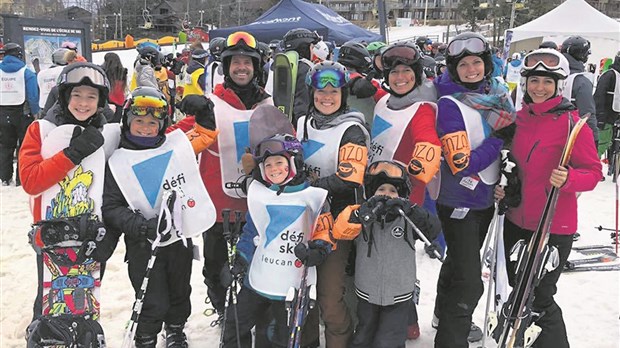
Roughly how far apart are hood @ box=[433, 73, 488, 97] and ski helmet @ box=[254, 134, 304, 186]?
110cm

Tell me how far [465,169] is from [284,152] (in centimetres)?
120

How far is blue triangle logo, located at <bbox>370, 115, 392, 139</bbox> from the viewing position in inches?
129

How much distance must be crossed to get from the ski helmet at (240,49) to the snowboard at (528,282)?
213 centimetres

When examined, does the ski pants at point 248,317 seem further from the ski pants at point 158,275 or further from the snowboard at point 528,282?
the snowboard at point 528,282

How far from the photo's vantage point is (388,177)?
286cm

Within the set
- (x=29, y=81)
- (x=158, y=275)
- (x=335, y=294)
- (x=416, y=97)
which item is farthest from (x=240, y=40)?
(x=29, y=81)

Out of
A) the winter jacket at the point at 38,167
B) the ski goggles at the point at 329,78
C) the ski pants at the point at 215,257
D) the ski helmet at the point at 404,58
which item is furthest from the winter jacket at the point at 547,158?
the winter jacket at the point at 38,167

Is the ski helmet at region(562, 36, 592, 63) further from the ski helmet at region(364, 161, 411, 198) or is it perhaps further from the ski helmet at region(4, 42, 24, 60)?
the ski helmet at region(4, 42, 24, 60)

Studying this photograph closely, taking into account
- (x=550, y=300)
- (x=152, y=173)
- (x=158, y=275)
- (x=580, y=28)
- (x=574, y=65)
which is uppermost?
(x=580, y=28)

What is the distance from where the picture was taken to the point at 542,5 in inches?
1896

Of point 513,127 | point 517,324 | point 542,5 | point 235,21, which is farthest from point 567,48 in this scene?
point 235,21

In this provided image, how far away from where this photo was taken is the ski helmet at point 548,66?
9.84ft

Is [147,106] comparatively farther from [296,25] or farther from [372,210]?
[296,25]

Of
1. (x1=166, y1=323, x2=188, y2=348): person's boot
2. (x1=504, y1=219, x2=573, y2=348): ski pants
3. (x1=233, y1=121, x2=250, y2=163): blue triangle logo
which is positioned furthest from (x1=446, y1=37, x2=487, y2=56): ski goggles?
(x1=166, y1=323, x2=188, y2=348): person's boot
